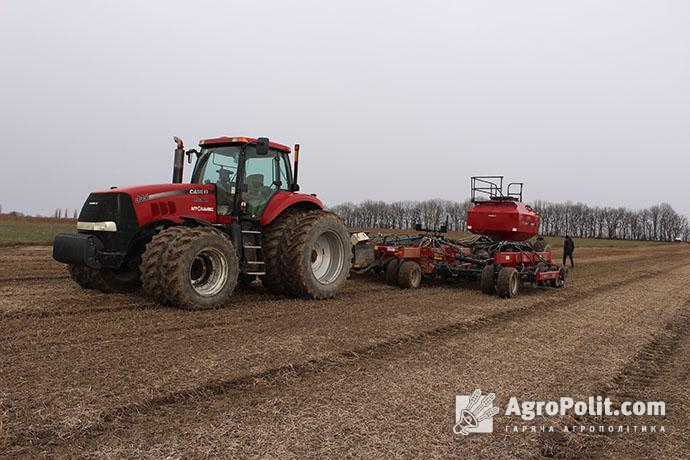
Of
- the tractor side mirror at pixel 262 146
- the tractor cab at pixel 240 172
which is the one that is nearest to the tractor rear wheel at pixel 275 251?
the tractor cab at pixel 240 172

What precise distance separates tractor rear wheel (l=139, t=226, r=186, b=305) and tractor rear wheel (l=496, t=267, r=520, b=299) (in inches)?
244

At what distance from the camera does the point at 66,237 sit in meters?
6.72

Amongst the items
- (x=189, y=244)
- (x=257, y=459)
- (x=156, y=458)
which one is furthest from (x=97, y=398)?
(x=189, y=244)

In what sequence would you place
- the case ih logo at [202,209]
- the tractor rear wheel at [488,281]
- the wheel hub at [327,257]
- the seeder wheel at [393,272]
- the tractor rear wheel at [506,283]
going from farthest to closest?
the seeder wheel at [393,272], the tractor rear wheel at [488,281], the tractor rear wheel at [506,283], the wheel hub at [327,257], the case ih logo at [202,209]

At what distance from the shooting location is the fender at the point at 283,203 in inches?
305

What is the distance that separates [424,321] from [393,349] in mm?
1587

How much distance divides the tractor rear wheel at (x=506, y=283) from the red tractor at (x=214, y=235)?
3.13 m

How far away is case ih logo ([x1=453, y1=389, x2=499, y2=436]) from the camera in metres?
3.49

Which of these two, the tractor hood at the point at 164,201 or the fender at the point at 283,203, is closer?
the tractor hood at the point at 164,201

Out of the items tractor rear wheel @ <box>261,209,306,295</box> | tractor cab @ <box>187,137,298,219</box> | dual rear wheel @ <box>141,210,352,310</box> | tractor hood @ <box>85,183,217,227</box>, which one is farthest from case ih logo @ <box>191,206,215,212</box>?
tractor rear wheel @ <box>261,209,306,295</box>
